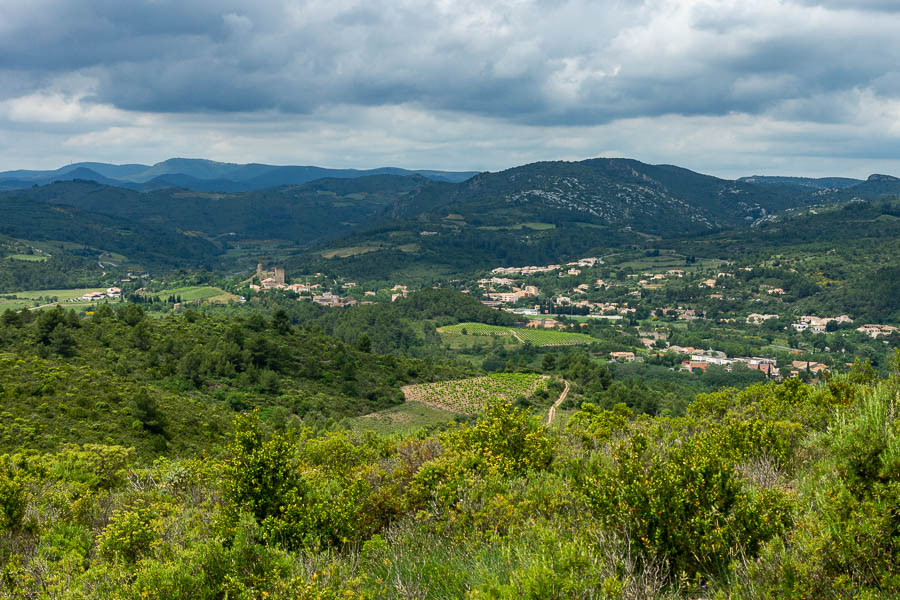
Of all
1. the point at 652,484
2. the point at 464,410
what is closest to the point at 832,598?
the point at 652,484

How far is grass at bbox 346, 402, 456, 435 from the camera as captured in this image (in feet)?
163

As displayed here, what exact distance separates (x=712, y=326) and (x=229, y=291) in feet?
504

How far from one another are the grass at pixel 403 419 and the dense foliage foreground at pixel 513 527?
3322 cm

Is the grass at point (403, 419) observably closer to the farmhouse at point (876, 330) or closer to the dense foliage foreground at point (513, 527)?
the dense foliage foreground at point (513, 527)

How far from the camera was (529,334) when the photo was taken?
13888 centimetres

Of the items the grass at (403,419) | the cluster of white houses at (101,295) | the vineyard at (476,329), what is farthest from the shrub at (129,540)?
the cluster of white houses at (101,295)

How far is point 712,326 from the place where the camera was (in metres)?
151

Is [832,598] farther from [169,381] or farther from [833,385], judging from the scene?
[169,381]

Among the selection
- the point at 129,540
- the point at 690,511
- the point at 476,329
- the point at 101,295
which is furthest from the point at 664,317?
the point at 101,295

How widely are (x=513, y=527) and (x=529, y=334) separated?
130m

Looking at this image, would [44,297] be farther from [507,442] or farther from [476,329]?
[507,442]

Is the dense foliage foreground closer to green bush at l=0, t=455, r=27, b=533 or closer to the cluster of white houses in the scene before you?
green bush at l=0, t=455, r=27, b=533

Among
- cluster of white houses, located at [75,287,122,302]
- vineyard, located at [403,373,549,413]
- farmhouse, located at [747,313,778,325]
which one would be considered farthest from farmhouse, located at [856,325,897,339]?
cluster of white houses, located at [75,287,122,302]

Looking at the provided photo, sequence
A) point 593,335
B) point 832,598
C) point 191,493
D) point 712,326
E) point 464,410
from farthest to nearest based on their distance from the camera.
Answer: point 712,326
point 593,335
point 464,410
point 191,493
point 832,598
